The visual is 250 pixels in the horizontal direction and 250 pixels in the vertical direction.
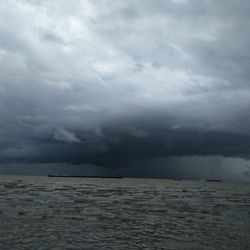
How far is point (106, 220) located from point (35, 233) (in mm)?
11041

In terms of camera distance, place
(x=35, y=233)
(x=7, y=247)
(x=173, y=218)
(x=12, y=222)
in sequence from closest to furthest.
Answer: (x=7, y=247) < (x=35, y=233) < (x=12, y=222) < (x=173, y=218)

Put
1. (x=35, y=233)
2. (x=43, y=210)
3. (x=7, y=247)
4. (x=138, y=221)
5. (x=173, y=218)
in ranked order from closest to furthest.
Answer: (x=7, y=247) < (x=35, y=233) < (x=138, y=221) < (x=173, y=218) < (x=43, y=210)

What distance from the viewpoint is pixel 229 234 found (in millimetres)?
32969

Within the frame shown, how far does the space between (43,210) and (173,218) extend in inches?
671

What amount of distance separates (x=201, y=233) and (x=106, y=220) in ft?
37.8

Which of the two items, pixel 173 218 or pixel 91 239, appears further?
pixel 173 218

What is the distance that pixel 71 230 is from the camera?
32.7m

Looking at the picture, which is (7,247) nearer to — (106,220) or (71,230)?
(71,230)

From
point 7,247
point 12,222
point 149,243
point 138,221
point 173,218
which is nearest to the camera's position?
point 7,247

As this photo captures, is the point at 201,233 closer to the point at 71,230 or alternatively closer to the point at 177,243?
the point at 177,243

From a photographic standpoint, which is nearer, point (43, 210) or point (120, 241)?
point (120, 241)

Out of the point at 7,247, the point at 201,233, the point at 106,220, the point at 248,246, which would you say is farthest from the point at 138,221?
the point at 7,247

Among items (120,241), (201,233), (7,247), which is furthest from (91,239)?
(201,233)

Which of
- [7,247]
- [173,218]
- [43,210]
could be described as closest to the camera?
[7,247]
